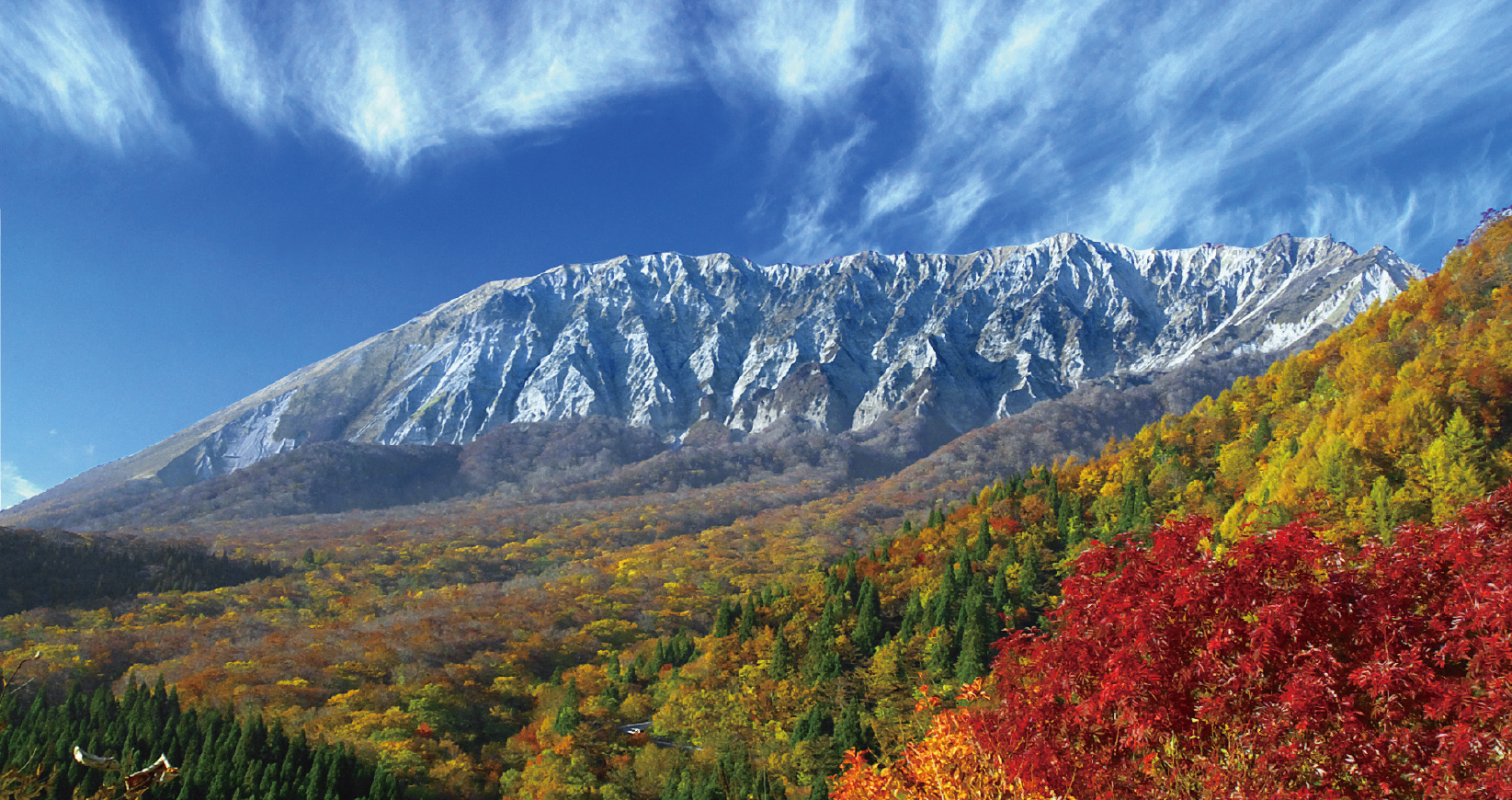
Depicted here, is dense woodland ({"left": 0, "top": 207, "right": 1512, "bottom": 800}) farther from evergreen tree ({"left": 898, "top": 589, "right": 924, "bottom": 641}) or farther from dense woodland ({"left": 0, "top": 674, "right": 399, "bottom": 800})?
dense woodland ({"left": 0, "top": 674, "right": 399, "bottom": 800})

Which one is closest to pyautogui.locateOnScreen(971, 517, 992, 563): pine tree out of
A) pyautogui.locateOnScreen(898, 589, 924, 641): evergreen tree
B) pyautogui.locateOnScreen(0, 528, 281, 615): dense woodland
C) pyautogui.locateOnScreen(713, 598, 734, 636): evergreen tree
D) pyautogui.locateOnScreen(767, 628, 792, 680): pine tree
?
pyautogui.locateOnScreen(898, 589, 924, 641): evergreen tree

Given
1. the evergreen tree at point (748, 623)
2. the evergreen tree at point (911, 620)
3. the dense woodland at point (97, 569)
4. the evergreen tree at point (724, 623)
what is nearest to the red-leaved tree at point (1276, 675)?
the evergreen tree at point (911, 620)

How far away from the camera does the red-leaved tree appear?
9.60 meters

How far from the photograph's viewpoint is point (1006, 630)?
19.5 m

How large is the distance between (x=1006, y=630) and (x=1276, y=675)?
29.8 feet

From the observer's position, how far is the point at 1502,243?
225 ft

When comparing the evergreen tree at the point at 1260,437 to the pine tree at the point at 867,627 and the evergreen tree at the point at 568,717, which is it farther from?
the evergreen tree at the point at 568,717

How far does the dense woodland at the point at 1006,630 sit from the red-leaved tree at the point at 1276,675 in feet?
0.17

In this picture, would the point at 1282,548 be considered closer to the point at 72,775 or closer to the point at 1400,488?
the point at 1400,488

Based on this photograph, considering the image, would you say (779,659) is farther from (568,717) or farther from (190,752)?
(190,752)

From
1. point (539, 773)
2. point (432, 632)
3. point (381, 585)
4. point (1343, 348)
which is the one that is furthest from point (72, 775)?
point (1343, 348)

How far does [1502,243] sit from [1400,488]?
4321cm

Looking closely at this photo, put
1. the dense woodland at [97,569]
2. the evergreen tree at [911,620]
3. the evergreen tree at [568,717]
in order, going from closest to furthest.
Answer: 1. the evergreen tree at [568,717]
2. the evergreen tree at [911,620]
3. the dense woodland at [97,569]

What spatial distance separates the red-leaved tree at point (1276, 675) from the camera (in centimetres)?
960
